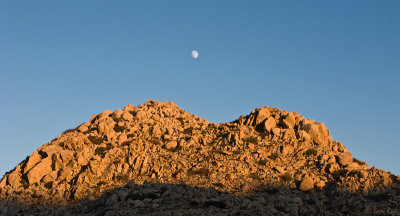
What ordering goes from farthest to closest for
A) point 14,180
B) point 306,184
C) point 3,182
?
point 3,182
point 14,180
point 306,184

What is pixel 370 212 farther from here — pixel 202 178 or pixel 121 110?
pixel 121 110

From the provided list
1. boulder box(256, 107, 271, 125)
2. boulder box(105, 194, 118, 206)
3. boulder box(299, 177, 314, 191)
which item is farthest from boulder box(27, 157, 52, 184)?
boulder box(299, 177, 314, 191)

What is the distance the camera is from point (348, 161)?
48.8 metres

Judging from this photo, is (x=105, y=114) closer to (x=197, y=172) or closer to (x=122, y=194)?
(x=197, y=172)

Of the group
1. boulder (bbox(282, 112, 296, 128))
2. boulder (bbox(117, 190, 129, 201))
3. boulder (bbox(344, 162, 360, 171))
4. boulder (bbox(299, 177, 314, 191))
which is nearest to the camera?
boulder (bbox(117, 190, 129, 201))

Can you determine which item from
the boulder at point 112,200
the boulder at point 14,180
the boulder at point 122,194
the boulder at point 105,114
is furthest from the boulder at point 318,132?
the boulder at point 14,180

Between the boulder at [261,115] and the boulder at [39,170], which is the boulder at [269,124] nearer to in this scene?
the boulder at [261,115]

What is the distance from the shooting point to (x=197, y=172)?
46625mm

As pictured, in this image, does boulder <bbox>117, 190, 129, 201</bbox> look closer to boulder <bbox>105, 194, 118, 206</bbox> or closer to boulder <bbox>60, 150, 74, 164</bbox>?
boulder <bbox>105, 194, 118, 206</bbox>

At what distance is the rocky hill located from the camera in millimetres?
37500

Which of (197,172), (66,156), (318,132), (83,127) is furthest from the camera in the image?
(83,127)

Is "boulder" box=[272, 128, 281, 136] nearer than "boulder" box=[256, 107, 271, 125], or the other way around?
"boulder" box=[272, 128, 281, 136]

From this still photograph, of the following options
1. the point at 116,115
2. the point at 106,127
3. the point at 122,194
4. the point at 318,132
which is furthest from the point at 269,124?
the point at 122,194

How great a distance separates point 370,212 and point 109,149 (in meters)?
34.1
